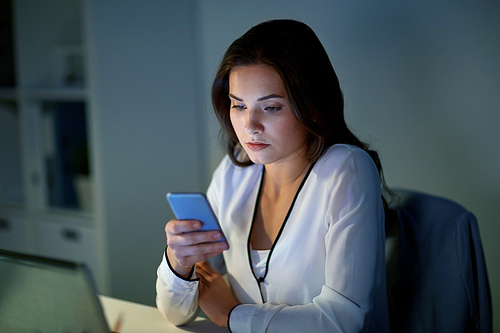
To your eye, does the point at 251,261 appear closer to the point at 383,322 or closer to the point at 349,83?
the point at 383,322

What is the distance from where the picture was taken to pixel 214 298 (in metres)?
1.04

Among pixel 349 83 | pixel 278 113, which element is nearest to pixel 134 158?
pixel 349 83

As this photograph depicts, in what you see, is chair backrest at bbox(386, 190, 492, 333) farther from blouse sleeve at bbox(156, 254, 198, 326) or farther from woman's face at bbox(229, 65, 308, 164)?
blouse sleeve at bbox(156, 254, 198, 326)

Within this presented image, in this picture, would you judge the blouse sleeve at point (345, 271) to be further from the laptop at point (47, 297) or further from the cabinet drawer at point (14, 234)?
the cabinet drawer at point (14, 234)

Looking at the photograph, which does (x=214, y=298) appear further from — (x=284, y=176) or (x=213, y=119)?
(x=213, y=119)

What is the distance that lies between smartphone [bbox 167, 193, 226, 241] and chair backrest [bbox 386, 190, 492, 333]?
469 millimetres

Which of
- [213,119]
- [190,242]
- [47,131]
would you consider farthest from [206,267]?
[47,131]

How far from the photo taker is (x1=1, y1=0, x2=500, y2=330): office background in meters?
1.30

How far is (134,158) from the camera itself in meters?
1.95

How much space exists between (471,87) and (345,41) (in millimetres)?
417

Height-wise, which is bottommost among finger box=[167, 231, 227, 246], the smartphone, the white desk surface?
the white desk surface

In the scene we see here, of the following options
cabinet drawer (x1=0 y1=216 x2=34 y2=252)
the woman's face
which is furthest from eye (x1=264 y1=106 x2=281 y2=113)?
cabinet drawer (x1=0 y1=216 x2=34 y2=252)

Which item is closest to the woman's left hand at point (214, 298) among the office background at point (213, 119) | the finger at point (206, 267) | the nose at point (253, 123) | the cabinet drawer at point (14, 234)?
the finger at point (206, 267)

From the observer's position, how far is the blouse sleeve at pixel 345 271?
2.90 feet
